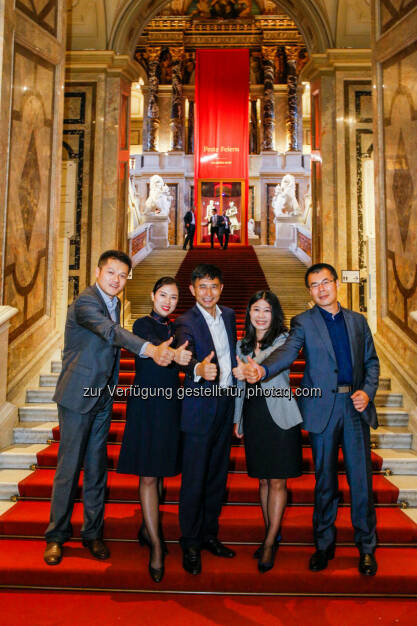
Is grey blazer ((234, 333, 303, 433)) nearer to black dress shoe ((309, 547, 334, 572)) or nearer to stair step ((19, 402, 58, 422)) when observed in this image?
black dress shoe ((309, 547, 334, 572))

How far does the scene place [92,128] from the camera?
7.14 meters

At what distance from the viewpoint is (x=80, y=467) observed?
8.28 ft

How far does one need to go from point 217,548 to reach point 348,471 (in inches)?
32.6

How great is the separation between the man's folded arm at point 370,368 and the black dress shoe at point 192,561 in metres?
1.20

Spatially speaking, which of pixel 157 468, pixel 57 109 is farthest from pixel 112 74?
pixel 157 468

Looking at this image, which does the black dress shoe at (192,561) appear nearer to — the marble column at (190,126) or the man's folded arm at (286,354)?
the man's folded arm at (286,354)

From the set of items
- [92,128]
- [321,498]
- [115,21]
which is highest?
[115,21]

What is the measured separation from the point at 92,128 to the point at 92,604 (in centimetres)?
651

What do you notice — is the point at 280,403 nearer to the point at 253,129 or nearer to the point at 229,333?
the point at 229,333

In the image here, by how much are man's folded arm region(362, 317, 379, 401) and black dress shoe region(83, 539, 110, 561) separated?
163 cm

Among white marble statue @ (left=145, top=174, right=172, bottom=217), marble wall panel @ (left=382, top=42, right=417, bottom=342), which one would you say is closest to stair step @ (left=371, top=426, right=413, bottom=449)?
marble wall panel @ (left=382, top=42, right=417, bottom=342)

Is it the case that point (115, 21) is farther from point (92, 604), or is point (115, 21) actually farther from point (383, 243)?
point (92, 604)

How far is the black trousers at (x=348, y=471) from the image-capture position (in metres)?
2.43

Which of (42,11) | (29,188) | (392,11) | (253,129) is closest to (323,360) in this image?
(29,188)
